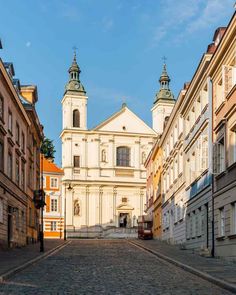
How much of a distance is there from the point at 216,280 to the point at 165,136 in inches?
1298

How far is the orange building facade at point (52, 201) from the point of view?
3233 inches

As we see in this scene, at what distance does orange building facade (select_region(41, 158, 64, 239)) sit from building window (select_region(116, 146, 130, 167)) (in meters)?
9.23

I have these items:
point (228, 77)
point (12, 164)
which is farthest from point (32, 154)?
point (228, 77)

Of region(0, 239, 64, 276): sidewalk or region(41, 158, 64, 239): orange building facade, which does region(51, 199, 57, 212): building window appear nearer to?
region(41, 158, 64, 239): orange building facade

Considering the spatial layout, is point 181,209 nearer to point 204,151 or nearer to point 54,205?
point 204,151

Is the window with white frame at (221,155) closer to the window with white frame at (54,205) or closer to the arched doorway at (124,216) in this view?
the window with white frame at (54,205)

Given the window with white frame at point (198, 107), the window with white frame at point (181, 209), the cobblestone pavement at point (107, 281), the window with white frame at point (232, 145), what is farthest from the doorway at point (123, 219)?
the cobblestone pavement at point (107, 281)

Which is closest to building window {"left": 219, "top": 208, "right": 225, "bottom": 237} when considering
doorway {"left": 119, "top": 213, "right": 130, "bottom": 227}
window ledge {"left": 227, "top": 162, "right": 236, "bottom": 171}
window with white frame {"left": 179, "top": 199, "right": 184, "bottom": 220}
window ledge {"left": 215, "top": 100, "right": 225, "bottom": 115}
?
window ledge {"left": 227, "top": 162, "right": 236, "bottom": 171}

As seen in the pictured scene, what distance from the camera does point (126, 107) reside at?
93.4m

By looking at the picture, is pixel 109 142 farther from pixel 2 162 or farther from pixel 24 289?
pixel 24 289

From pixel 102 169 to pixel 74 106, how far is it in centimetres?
1069

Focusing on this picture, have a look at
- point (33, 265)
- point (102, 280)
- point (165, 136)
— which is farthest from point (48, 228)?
point (102, 280)

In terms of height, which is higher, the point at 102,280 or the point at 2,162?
the point at 2,162

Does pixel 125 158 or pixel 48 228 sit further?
pixel 125 158
